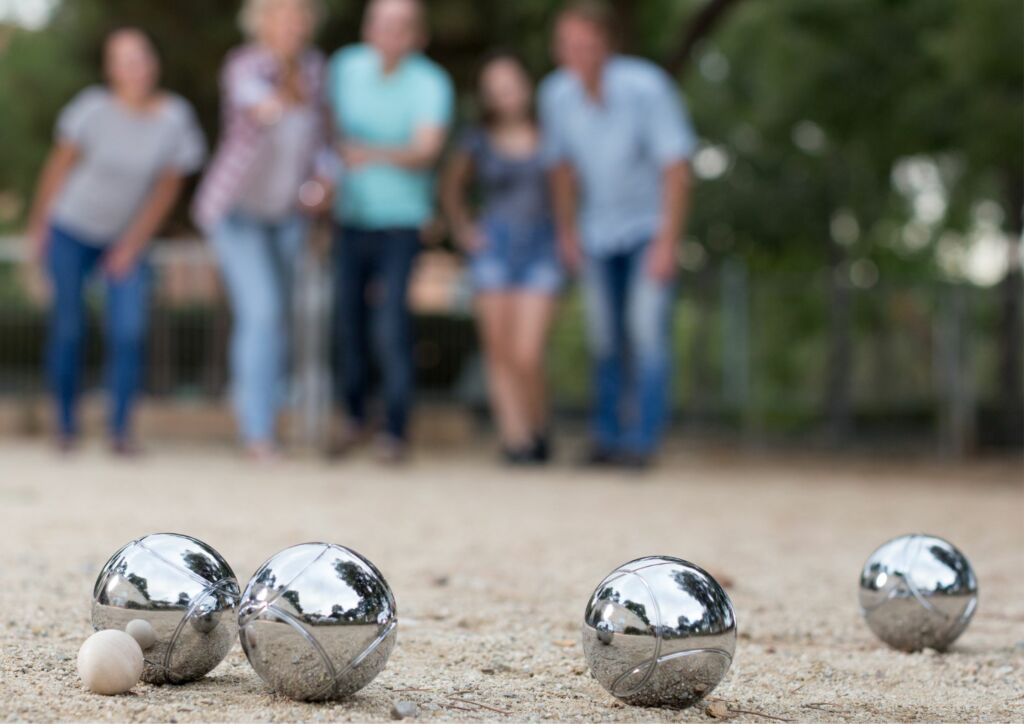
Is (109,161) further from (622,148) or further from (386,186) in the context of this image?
(622,148)

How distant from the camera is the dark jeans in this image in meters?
6.61

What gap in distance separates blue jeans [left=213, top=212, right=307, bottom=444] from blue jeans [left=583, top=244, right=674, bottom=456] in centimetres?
165

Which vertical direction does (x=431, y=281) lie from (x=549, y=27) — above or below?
below

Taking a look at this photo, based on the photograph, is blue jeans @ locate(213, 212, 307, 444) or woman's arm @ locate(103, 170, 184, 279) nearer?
blue jeans @ locate(213, 212, 307, 444)

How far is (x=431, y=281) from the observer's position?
1318 centimetres

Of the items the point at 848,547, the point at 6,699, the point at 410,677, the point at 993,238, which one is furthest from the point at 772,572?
the point at 993,238

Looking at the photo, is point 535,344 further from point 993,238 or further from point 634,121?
point 993,238

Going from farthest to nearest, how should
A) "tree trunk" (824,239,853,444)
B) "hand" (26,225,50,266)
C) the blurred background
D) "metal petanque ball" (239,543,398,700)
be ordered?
"tree trunk" (824,239,853,444)
the blurred background
"hand" (26,225,50,266)
"metal petanque ball" (239,543,398,700)

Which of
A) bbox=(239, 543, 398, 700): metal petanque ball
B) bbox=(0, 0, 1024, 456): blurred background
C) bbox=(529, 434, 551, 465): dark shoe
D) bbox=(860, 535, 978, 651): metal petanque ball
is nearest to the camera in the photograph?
bbox=(239, 543, 398, 700): metal petanque ball

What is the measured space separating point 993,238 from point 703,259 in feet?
17.7

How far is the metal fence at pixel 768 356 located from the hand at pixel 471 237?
3.21 metres

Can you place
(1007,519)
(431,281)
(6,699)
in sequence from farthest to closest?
1. (431,281)
2. (1007,519)
3. (6,699)

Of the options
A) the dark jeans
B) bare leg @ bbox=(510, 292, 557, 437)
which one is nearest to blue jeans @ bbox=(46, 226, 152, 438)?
the dark jeans

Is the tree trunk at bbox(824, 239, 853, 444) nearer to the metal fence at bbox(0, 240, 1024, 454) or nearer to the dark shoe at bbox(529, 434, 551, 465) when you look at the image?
the metal fence at bbox(0, 240, 1024, 454)
